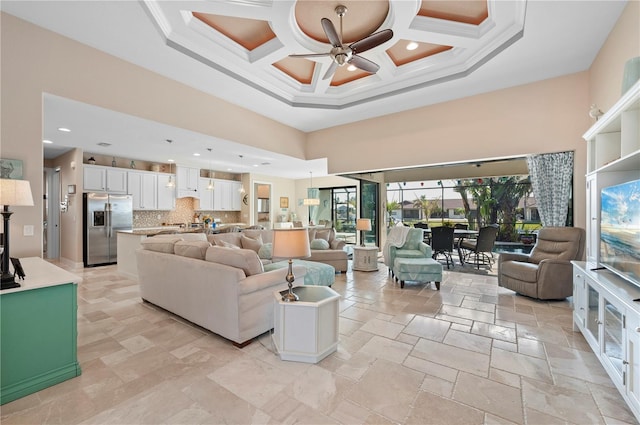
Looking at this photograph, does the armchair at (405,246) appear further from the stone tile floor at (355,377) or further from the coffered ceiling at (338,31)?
the coffered ceiling at (338,31)

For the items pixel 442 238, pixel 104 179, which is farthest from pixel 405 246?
pixel 104 179

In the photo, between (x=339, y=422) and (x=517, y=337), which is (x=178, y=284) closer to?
(x=339, y=422)

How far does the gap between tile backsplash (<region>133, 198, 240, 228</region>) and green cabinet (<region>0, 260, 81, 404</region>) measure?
5.80 meters

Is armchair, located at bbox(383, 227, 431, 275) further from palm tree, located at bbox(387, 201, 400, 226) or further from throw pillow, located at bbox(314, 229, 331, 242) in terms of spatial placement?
palm tree, located at bbox(387, 201, 400, 226)

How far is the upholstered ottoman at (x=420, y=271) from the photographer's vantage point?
14.8 feet

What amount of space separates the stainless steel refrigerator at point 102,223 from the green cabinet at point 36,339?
4.73 meters

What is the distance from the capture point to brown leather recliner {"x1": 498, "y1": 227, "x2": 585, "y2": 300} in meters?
3.87

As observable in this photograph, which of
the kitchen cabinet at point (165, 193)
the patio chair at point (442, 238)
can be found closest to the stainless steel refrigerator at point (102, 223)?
the kitchen cabinet at point (165, 193)

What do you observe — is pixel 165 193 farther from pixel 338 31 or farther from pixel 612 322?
pixel 612 322

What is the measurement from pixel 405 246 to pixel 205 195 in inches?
243

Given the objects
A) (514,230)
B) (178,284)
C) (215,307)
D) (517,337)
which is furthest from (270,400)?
(514,230)

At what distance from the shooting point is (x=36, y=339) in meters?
2.06

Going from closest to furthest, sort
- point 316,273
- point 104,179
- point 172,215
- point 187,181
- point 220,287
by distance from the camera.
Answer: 1. point 220,287
2. point 316,273
3. point 104,179
4. point 187,181
5. point 172,215

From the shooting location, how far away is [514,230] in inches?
301
